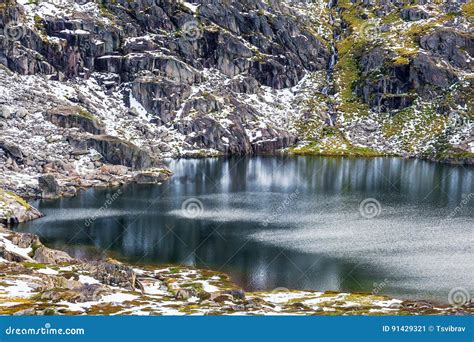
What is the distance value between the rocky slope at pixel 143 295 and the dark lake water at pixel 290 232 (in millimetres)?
7876

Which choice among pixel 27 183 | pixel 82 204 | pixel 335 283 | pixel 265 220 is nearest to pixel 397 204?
pixel 265 220

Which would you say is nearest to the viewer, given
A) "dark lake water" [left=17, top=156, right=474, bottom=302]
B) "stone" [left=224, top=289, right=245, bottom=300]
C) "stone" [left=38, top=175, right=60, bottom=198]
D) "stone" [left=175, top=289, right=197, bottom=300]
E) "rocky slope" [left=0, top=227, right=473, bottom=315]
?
"rocky slope" [left=0, top=227, right=473, bottom=315]

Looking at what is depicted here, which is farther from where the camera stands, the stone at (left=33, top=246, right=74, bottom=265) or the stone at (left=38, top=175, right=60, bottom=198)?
the stone at (left=38, top=175, right=60, bottom=198)

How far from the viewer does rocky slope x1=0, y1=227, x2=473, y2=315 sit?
5967cm

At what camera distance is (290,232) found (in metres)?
117

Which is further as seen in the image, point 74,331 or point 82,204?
point 82,204

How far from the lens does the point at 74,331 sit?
54.5ft

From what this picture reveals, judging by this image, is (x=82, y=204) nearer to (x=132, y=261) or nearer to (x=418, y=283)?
(x=132, y=261)

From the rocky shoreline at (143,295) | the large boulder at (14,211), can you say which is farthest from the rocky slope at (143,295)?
the large boulder at (14,211)

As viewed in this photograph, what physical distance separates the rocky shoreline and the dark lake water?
7427 mm

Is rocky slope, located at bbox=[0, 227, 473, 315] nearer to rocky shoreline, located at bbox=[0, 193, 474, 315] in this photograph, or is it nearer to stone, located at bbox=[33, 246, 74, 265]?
rocky shoreline, located at bbox=[0, 193, 474, 315]

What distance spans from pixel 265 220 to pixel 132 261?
135 ft

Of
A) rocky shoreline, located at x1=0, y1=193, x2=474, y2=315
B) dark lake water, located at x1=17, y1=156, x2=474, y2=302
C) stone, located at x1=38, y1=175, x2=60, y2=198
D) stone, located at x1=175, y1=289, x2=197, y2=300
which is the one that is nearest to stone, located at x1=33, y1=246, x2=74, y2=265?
rocky shoreline, located at x1=0, y1=193, x2=474, y2=315

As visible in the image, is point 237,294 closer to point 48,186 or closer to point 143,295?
point 143,295
